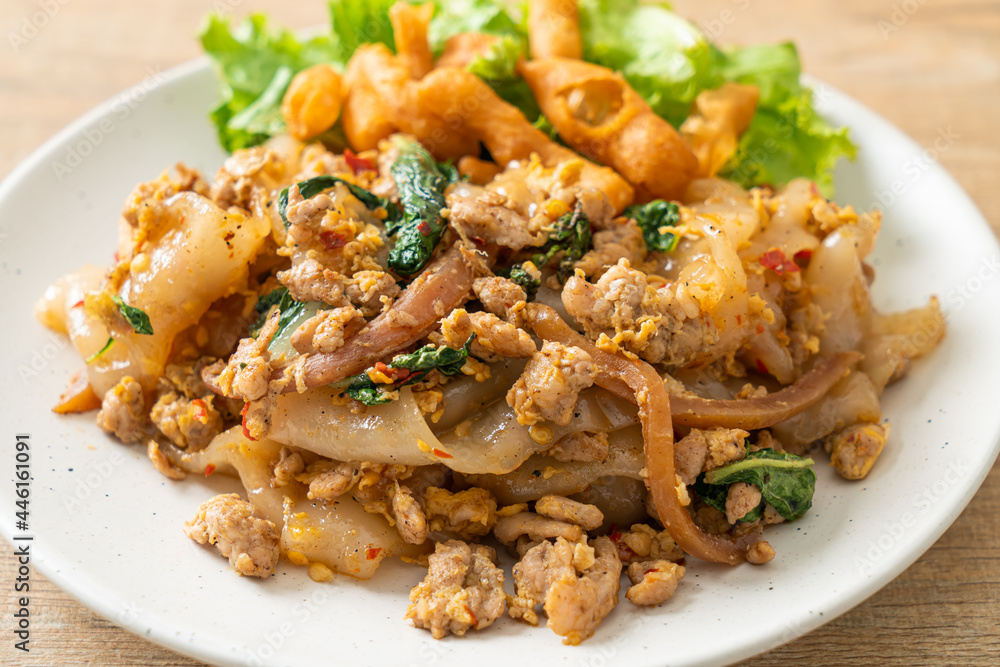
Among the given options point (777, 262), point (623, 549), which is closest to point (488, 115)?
point (777, 262)

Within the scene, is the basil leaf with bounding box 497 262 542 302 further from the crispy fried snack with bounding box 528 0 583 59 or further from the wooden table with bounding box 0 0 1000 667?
the wooden table with bounding box 0 0 1000 667

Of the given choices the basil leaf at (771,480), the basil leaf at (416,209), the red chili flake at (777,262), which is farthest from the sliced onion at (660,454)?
the red chili flake at (777,262)

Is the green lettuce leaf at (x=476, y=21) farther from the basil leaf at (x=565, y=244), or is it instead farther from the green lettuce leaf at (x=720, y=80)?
the basil leaf at (x=565, y=244)

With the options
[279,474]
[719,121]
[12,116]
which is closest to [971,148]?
[719,121]

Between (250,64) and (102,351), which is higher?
(250,64)

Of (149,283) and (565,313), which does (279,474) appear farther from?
(565,313)

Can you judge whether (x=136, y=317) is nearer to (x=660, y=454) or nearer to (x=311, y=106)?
(x=311, y=106)
